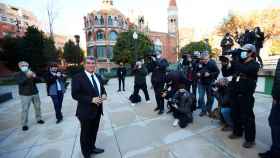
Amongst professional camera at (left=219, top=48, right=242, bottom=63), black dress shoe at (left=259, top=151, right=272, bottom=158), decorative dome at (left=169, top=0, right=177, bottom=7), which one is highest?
decorative dome at (left=169, top=0, right=177, bottom=7)

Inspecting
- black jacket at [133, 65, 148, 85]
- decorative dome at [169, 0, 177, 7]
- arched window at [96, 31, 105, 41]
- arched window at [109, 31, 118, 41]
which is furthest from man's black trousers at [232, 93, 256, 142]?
decorative dome at [169, 0, 177, 7]

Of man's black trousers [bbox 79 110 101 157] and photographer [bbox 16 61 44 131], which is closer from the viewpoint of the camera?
man's black trousers [bbox 79 110 101 157]

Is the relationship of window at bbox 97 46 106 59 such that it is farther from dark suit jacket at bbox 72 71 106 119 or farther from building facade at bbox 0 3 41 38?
dark suit jacket at bbox 72 71 106 119

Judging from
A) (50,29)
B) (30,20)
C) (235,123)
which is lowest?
(235,123)

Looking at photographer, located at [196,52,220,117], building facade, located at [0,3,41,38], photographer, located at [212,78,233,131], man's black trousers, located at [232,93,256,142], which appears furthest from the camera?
building facade, located at [0,3,41,38]

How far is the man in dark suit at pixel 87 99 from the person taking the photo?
8.46ft

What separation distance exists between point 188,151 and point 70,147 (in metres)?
2.33

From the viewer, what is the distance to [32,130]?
434 cm

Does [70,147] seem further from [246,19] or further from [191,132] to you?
[246,19]

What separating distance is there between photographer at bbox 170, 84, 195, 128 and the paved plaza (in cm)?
19

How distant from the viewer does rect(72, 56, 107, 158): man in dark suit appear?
258 centimetres

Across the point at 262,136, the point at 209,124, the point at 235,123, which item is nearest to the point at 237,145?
the point at 235,123

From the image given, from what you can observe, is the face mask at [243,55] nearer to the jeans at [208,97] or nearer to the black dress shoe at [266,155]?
the black dress shoe at [266,155]

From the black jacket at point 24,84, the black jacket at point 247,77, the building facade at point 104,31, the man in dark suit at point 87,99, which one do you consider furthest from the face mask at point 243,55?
the building facade at point 104,31
